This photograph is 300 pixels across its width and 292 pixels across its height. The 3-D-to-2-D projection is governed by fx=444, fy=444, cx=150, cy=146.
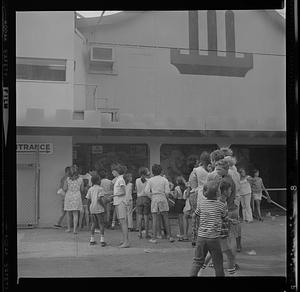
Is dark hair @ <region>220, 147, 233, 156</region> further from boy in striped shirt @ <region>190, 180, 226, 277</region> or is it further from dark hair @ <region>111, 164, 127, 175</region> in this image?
dark hair @ <region>111, 164, 127, 175</region>

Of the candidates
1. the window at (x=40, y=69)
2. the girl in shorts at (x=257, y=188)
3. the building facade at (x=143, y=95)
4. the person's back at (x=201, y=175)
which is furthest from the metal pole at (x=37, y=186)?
the girl in shorts at (x=257, y=188)

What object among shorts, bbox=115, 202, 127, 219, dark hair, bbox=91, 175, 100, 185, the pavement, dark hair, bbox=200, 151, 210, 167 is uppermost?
dark hair, bbox=200, 151, 210, 167

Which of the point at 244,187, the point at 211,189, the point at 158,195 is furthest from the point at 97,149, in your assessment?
the point at 244,187

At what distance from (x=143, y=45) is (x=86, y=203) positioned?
1.29 metres

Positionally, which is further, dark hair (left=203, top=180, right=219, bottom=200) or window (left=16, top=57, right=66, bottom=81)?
dark hair (left=203, top=180, right=219, bottom=200)

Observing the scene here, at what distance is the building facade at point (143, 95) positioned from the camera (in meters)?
3.35

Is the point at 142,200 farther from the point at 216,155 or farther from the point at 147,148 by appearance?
the point at 216,155

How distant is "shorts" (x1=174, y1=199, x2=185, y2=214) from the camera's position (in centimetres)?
341

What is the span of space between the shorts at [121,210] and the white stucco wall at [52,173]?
0.45 meters

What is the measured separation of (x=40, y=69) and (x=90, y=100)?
1.43 ft

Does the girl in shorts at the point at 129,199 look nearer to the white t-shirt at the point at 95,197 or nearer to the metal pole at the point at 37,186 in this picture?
the white t-shirt at the point at 95,197

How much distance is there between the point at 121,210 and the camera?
341 cm

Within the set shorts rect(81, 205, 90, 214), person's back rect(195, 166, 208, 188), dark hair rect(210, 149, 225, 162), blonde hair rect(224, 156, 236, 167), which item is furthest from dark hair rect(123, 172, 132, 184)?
blonde hair rect(224, 156, 236, 167)

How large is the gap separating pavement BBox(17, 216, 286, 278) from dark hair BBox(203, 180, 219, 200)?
31 centimetres
